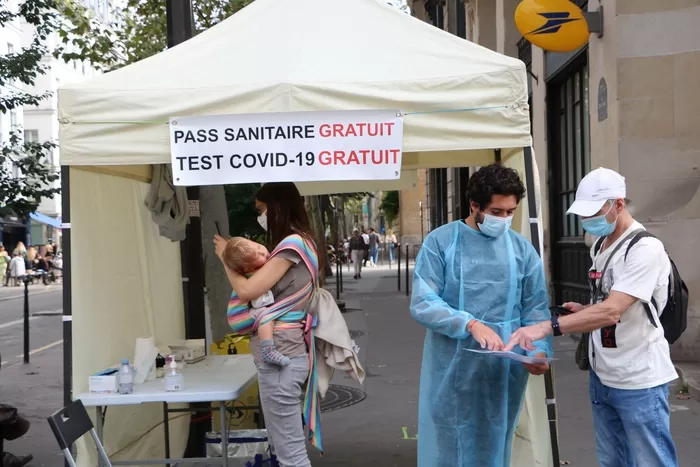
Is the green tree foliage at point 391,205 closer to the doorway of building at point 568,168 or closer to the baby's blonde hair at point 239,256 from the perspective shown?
the doorway of building at point 568,168

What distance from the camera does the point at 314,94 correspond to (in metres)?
4.43

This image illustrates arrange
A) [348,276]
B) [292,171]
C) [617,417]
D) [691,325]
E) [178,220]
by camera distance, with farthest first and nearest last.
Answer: [348,276] < [691,325] < [178,220] < [292,171] < [617,417]

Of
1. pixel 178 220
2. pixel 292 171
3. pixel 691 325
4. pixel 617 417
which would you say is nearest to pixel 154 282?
pixel 178 220

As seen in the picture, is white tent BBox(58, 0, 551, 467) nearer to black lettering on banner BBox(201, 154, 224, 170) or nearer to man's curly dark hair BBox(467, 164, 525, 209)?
black lettering on banner BBox(201, 154, 224, 170)

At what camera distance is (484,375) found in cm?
395

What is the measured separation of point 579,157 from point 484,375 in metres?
8.68

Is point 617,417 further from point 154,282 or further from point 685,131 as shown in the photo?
point 685,131

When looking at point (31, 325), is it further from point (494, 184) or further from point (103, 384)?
point (494, 184)

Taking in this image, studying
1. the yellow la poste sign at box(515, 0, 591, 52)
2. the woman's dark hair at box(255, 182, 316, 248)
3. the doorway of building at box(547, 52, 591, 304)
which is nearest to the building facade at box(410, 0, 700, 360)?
the yellow la poste sign at box(515, 0, 591, 52)

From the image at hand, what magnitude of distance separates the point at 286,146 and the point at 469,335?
1431 millimetres

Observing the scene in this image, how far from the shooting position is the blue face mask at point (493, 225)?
382 centimetres

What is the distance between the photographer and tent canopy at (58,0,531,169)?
14.4 ft

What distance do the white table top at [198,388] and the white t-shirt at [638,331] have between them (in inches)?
83.3

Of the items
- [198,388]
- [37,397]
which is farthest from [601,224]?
[37,397]
